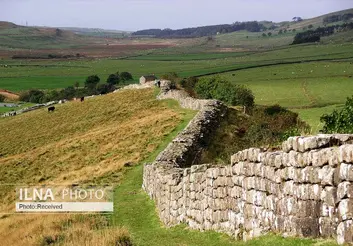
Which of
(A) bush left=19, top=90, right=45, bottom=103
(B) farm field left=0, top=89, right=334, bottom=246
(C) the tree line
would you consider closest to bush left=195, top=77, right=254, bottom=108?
(B) farm field left=0, top=89, right=334, bottom=246

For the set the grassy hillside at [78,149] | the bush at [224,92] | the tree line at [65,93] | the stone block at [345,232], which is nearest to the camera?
the stone block at [345,232]

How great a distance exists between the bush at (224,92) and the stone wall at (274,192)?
51.0 m

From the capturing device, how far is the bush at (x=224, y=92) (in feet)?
235

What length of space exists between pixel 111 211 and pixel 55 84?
15882 centimetres

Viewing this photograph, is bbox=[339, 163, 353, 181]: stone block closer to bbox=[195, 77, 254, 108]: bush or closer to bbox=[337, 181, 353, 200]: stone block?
bbox=[337, 181, 353, 200]: stone block

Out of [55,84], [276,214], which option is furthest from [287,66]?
[276,214]

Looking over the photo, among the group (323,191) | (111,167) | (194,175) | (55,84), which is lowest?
(55,84)

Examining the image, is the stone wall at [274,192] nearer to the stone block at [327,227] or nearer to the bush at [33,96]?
the stone block at [327,227]

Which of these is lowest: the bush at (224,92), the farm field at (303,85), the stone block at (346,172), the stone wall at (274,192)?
the farm field at (303,85)

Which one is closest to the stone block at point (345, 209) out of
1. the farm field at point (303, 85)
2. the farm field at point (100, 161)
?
the farm field at point (100, 161)

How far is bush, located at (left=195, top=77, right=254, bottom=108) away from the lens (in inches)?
2822

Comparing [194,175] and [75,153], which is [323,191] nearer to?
[194,175]

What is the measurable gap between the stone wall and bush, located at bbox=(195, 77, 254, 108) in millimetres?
51044

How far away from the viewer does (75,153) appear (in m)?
40.7
